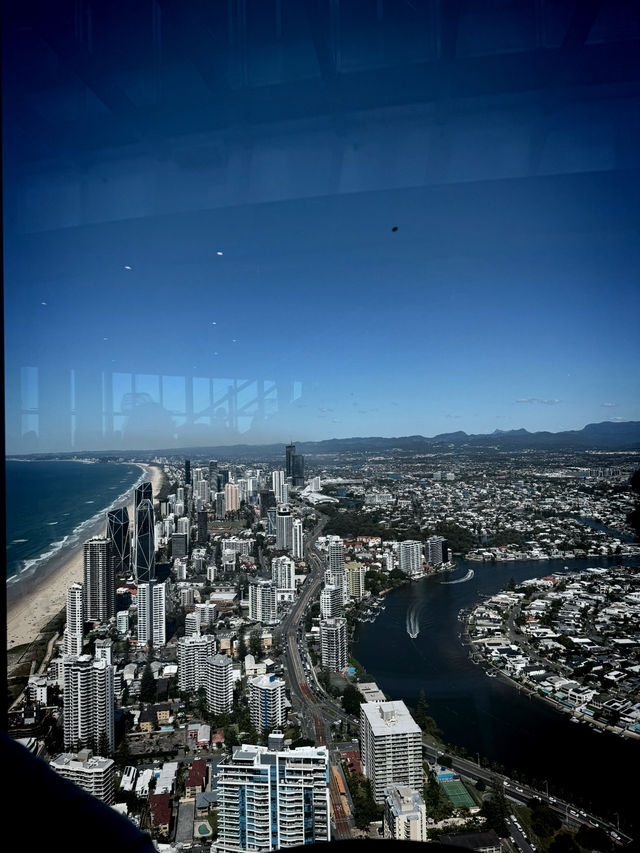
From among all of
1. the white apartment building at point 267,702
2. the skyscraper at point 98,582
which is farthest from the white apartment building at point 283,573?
the skyscraper at point 98,582

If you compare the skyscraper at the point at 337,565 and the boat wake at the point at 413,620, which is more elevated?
the skyscraper at the point at 337,565

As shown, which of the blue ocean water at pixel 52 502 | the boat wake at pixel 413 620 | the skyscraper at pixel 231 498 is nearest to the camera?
the blue ocean water at pixel 52 502

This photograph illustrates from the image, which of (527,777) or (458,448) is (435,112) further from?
(527,777)

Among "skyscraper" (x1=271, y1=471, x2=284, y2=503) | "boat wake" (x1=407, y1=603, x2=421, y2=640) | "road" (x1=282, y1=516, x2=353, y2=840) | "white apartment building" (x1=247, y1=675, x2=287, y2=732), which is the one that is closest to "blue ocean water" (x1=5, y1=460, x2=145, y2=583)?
"skyscraper" (x1=271, y1=471, x2=284, y2=503)

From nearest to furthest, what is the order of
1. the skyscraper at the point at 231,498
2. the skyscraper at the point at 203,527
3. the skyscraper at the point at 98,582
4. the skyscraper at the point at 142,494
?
the skyscraper at the point at 98,582 < the skyscraper at the point at 142,494 < the skyscraper at the point at 203,527 < the skyscraper at the point at 231,498

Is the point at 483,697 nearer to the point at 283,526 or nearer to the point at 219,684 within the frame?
the point at 219,684

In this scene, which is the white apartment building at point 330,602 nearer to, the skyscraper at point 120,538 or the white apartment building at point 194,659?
the white apartment building at point 194,659

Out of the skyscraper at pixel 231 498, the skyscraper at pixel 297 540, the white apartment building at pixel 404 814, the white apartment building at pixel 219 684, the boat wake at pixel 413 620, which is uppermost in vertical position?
the skyscraper at pixel 231 498
